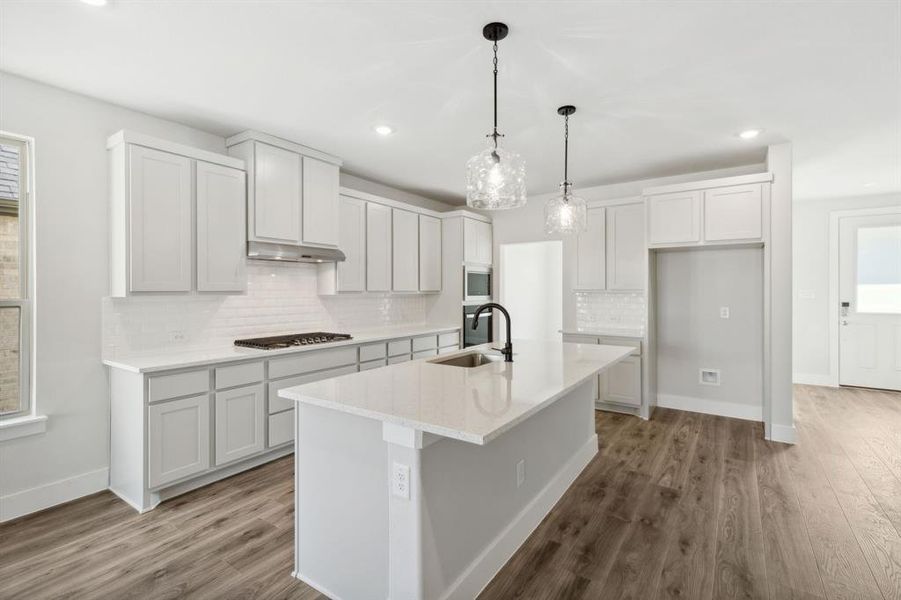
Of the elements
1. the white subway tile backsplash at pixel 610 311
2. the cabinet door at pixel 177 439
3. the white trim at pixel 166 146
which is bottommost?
the cabinet door at pixel 177 439

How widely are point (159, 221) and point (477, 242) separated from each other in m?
3.62

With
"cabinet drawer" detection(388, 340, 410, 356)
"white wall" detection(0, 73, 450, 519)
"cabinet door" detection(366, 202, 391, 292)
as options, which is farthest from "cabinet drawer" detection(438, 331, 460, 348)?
"white wall" detection(0, 73, 450, 519)

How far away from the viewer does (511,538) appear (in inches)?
90.0

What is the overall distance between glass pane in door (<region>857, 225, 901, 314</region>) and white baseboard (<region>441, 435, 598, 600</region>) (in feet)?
17.0

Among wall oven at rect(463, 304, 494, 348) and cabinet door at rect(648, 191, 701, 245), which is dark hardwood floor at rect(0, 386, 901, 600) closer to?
cabinet door at rect(648, 191, 701, 245)

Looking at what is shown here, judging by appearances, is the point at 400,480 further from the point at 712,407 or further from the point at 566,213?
the point at 712,407

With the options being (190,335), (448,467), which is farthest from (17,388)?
(448,467)

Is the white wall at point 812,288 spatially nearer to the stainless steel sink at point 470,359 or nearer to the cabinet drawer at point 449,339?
the cabinet drawer at point 449,339

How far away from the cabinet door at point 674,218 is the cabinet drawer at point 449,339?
238cm

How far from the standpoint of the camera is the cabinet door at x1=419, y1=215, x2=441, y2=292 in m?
5.42

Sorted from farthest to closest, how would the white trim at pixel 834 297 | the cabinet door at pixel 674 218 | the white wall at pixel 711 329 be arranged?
the white trim at pixel 834 297, the white wall at pixel 711 329, the cabinet door at pixel 674 218

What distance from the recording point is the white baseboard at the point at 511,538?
6.33 feet

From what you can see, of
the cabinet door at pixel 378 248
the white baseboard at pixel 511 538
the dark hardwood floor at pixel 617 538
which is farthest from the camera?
the cabinet door at pixel 378 248

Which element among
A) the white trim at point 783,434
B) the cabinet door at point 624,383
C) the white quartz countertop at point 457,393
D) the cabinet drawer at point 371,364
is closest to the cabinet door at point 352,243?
the cabinet drawer at point 371,364
